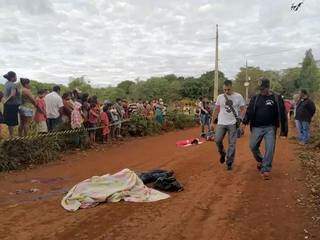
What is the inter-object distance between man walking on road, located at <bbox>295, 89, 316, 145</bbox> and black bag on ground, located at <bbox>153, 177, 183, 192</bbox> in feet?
31.5

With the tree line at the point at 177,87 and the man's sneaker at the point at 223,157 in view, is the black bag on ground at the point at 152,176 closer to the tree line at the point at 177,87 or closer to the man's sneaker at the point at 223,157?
the man's sneaker at the point at 223,157

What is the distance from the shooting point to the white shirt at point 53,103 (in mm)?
13797

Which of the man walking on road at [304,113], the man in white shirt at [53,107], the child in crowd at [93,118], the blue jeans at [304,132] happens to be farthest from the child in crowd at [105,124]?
the blue jeans at [304,132]

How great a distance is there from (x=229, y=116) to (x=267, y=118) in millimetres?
1064

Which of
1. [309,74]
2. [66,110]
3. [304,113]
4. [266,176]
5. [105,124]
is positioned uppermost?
[309,74]

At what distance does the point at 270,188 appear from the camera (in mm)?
8750

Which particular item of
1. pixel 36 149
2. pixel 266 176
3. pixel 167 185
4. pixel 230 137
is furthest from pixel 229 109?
pixel 36 149

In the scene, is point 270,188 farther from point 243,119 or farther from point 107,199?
point 107,199

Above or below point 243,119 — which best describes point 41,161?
below

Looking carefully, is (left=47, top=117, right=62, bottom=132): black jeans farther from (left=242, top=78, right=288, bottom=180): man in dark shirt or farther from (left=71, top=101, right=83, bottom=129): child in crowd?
(left=242, top=78, right=288, bottom=180): man in dark shirt

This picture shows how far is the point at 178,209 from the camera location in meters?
7.28

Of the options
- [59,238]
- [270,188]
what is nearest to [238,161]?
[270,188]

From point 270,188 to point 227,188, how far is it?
775 millimetres

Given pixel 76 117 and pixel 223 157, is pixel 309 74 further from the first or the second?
pixel 223 157
